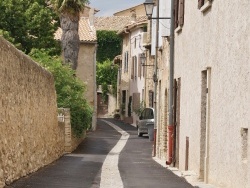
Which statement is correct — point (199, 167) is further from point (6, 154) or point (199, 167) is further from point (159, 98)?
point (159, 98)

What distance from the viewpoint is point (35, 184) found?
647 inches

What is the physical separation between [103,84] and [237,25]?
6929 cm

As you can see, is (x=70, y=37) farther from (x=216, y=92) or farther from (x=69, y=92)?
(x=216, y=92)

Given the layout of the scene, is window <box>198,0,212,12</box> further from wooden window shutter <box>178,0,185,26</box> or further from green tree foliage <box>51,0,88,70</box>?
green tree foliage <box>51,0,88,70</box>

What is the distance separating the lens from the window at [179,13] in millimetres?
23153

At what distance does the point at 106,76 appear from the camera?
8319cm

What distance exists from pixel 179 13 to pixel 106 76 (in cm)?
5937

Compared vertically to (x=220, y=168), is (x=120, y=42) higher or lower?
higher

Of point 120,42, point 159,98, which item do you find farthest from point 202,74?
point 120,42

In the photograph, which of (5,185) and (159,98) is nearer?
(5,185)

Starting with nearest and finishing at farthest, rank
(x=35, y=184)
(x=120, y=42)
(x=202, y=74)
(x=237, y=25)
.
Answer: (x=237, y=25), (x=35, y=184), (x=202, y=74), (x=120, y=42)

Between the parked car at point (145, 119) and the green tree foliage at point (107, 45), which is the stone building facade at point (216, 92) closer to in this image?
the parked car at point (145, 119)

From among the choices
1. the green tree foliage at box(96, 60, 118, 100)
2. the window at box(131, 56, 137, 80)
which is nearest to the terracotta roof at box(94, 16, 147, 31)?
the green tree foliage at box(96, 60, 118, 100)

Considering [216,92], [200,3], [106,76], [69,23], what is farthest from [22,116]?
[106,76]
